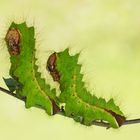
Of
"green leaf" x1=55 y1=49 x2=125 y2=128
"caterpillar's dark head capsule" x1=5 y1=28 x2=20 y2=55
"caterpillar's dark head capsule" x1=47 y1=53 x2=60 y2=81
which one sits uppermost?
"caterpillar's dark head capsule" x1=5 y1=28 x2=20 y2=55

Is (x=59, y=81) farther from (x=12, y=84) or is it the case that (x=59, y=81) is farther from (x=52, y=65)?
(x=12, y=84)

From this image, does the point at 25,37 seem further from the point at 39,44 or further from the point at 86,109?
the point at 86,109

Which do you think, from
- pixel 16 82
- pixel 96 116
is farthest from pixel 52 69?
pixel 96 116

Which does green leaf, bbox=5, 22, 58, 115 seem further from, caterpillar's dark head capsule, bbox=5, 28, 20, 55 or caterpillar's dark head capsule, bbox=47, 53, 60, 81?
caterpillar's dark head capsule, bbox=47, 53, 60, 81

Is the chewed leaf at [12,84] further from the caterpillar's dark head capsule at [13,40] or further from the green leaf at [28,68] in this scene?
the caterpillar's dark head capsule at [13,40]

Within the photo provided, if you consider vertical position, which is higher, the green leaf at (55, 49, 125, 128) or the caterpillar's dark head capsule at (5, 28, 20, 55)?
the caterpillar's dark head capsule at (5, 28, 20, 55)

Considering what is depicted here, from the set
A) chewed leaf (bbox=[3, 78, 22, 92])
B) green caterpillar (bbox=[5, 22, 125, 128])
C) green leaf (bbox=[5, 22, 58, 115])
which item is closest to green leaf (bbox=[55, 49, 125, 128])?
green caterpillar (bbox=[5, 22, 125, 128])
